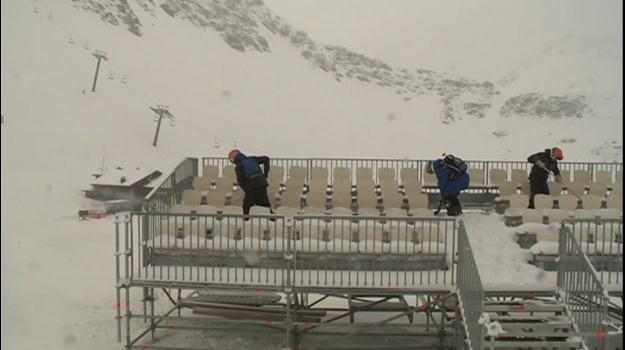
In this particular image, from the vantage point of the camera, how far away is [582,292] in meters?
8.64

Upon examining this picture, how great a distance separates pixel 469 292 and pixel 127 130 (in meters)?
25.6

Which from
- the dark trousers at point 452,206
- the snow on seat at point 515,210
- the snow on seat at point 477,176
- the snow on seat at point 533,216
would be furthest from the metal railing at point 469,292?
the snow on seat at point 477,176

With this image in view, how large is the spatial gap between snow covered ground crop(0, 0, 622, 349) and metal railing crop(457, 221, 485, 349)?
20.7 inches

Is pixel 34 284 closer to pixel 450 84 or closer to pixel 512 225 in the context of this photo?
pixel 512 225

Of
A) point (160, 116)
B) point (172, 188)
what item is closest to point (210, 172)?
point (172, 188)

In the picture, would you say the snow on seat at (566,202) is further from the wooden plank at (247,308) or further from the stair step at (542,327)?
the wooden plank at (247,308)

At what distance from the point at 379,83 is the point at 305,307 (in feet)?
133

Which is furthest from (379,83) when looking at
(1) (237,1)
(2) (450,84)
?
(1) (237,1)

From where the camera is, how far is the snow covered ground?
13.2 metres

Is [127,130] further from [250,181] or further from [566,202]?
[566,202]

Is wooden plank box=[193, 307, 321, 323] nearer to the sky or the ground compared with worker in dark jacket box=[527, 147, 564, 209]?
nearer to the ground

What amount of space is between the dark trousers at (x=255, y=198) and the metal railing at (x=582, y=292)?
17.5ft

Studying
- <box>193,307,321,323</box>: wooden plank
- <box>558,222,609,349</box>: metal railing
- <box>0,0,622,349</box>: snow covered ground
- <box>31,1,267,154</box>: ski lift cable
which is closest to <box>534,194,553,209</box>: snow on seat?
<box>0,0,622,349</box>: snow covered ground

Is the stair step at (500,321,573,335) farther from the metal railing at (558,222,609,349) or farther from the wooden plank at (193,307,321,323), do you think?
the wooden plank at (193,307,321,323)
